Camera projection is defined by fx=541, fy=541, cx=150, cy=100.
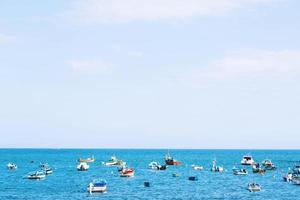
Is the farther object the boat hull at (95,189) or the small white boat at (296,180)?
the small white boat at (296,180)

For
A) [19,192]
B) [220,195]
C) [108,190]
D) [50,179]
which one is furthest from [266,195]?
[50,179]

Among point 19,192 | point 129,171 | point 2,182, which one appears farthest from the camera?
point 129,171

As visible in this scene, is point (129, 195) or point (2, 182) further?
point (2, 182)

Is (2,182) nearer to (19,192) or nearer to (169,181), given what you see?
(19,192)

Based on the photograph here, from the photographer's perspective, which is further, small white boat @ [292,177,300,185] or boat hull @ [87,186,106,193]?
small white boat @ [292,177,300,185]

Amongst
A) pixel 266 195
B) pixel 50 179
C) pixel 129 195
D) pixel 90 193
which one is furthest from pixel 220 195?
pixel 50 179

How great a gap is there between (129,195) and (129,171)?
45246mm

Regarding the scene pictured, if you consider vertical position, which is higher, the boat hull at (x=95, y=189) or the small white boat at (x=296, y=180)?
the small white boat at (x=296, y=180)

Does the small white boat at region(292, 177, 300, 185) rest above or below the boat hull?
above

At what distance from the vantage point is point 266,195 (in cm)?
10306

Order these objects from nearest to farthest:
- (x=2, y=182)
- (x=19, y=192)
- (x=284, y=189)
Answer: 1. (x=19, y=192)
2. (x=284, y=189)
3. (x=2, y=182)

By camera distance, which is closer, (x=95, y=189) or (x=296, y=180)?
(x=95, y=189)

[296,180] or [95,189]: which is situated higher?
[296,180]

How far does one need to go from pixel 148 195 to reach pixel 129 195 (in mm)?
3576
